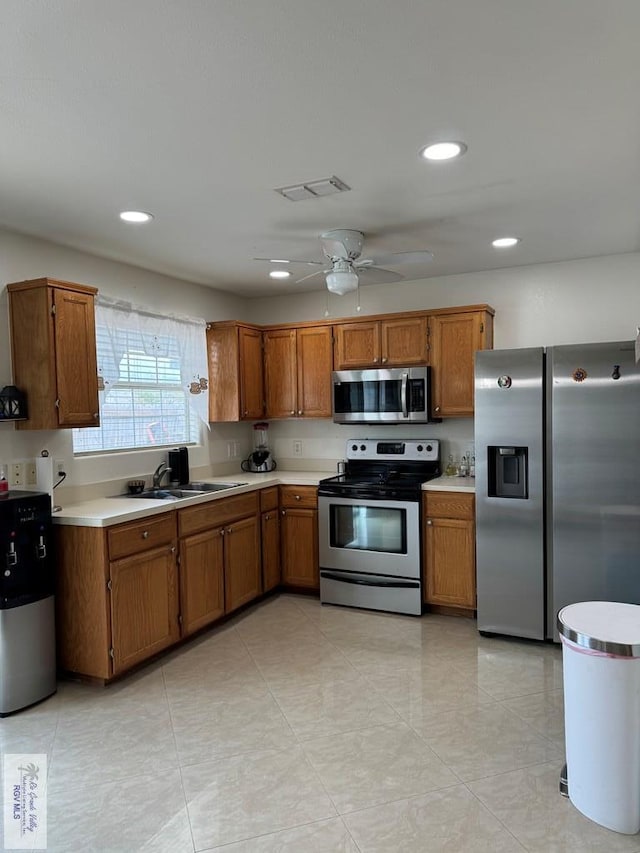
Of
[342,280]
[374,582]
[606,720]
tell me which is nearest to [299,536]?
[374,582]

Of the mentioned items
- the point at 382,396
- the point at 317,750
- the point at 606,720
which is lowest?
the point at 317,750

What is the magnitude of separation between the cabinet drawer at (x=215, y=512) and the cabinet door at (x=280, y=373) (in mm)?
952

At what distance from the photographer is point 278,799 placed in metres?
2.22

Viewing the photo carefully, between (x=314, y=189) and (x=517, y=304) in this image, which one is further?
(x=517, y=304)

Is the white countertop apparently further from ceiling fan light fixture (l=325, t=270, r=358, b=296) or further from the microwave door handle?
ceiling fan light fixture (l=325, t=270, r=358, b=296)

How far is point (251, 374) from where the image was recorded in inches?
196

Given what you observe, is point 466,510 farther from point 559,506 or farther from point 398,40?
point 398,40

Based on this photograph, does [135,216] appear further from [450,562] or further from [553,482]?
[450,562]

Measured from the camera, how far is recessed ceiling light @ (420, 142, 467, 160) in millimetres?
2346

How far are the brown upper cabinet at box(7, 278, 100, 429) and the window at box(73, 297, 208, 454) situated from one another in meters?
0.46

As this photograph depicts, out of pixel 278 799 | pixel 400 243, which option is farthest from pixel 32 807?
pixel 400 243

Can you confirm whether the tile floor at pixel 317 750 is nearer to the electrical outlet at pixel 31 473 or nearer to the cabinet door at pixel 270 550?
the cabinet door at pixel 270 550

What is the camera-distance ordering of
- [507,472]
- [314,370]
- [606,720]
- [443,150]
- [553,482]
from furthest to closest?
[314,370] < [507,472] < [553,482] < [443,150] < [606,720]

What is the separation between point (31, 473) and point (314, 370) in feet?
7.74
